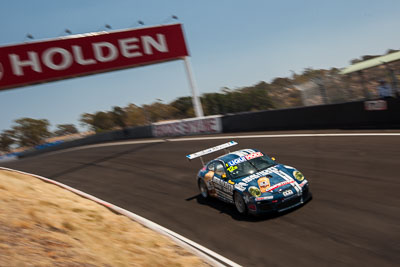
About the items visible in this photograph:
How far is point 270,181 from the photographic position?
9172 millimetres

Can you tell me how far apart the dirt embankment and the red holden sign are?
2014cm

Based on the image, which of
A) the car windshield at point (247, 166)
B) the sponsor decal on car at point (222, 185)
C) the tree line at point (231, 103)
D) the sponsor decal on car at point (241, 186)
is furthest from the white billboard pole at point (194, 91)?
the sponsor decal on car at point (241, 186)

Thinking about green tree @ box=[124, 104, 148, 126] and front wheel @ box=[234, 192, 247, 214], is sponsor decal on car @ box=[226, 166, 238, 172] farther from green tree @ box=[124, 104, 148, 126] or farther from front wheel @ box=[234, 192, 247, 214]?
green tree @ box=[124, 104, 148, 126]

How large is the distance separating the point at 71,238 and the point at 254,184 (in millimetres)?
4205

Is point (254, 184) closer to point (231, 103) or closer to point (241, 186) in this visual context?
point (241, 186)

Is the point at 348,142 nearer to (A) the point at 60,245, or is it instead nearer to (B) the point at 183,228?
(B) the point at 183,228

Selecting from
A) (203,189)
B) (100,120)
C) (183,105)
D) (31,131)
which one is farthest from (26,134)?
(203,189)

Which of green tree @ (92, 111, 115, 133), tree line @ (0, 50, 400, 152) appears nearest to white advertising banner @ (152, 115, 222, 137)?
tree line @ (0, 50, 400, 152)

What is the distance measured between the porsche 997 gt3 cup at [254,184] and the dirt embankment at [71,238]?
6.75 feet

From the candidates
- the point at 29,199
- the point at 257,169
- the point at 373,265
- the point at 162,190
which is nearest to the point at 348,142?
the point at 257,169

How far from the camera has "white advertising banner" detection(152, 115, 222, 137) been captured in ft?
83.9

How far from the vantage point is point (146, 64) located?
32.3 m

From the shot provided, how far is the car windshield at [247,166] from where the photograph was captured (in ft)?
32.6

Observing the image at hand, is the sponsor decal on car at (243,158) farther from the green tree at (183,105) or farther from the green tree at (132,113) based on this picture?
the green tree at (132,113)
